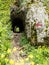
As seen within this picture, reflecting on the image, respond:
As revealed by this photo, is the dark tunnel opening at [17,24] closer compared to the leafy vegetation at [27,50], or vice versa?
the leafy vegetation at [27,50]

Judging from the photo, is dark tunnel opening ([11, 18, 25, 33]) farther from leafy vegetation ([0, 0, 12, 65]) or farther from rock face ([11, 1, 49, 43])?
rock face ([11, 1, 49, 43])

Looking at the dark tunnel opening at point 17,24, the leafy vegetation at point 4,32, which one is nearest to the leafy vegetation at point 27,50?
the leafy vegetation at point 4,32

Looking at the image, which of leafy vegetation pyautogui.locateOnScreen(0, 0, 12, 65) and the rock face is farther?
the rock face

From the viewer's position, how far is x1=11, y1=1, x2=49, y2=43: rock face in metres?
8.22

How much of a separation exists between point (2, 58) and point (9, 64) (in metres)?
0.24

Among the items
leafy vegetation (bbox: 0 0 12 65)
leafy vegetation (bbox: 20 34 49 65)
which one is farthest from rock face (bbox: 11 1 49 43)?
leafy vegetation (bbox: 0 0 12 65)

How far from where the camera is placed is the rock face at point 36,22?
8.22m

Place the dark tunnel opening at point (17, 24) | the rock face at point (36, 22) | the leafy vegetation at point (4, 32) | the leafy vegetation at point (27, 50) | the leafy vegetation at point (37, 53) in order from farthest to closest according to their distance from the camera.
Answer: the dark tunnel opening at point (17, 24), the rock face at point (36, 22), the leafy vegetation at point (37, 53), the leafy vegetation at point (27, 50), the leafy vegetation at point (4, 32)

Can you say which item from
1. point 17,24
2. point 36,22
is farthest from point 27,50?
point 17,24

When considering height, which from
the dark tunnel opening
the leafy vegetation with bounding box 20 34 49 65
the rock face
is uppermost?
the rock face

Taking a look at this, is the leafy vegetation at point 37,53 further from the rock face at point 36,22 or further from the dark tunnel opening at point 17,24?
the dark tunnel opening at point 17,24

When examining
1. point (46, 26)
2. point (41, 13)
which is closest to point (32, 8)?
point (41, 13)

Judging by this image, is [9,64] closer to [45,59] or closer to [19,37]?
[45,59]

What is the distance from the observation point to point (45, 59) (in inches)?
303
